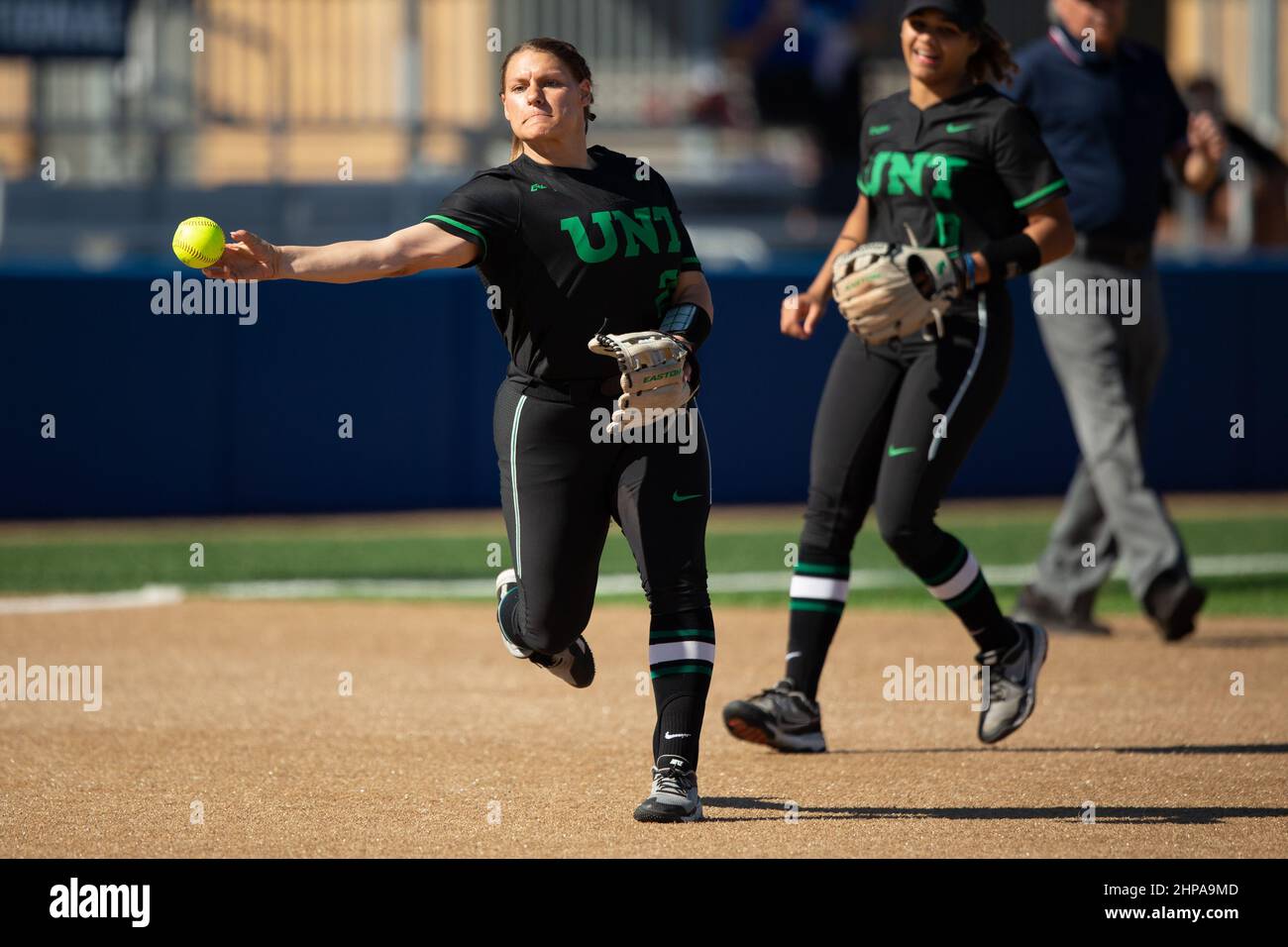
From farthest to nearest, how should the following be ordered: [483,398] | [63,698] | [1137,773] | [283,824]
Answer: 1. [483,398]
2. [63,698]
3. [1137,773]
4. [283,824]

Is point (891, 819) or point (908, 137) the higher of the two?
point (908, 137)

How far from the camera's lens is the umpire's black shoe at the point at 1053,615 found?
326 inches

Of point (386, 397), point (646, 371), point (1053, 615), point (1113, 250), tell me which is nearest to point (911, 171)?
point (646, 371)

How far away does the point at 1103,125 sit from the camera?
7.73 meters

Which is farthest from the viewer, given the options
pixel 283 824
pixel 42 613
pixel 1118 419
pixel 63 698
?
pixel 42 613

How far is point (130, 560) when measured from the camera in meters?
10.8

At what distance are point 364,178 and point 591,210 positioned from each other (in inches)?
426

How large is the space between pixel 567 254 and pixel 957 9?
1.65m

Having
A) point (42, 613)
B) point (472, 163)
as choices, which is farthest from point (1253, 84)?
point (42, 613)

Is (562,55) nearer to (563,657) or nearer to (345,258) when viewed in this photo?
(345,258)

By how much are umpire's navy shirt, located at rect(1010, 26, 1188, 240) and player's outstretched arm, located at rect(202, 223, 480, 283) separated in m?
3.76

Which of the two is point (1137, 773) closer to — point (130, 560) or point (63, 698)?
point (63, 698)

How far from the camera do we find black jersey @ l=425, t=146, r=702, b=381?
4.80 metres
